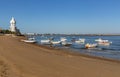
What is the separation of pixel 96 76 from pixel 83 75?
78cm

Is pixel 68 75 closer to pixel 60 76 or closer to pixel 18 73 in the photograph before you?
pixel 60 76

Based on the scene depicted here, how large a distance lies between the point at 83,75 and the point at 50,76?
84.0 inches

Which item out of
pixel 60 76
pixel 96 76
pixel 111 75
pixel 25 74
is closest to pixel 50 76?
pixel 60 76

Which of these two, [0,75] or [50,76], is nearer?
[0,75]

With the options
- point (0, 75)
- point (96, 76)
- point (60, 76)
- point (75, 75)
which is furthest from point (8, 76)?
point (96, 76)

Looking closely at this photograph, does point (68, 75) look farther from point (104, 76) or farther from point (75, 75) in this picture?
point (104, 76)

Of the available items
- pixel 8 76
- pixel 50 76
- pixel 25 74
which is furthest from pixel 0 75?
pixel 50 76

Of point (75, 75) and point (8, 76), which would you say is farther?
point (75, 75)

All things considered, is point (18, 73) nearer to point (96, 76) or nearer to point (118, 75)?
point (96, 76)

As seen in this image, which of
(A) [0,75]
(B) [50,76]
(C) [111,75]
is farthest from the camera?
(C) [111,75]

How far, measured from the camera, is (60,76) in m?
14.9

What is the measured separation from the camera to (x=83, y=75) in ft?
51.2

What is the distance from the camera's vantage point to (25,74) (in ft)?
49.6

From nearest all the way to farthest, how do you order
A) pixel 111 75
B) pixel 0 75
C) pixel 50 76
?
pixel 0 75, pixel 50 76, pixel 111 75
